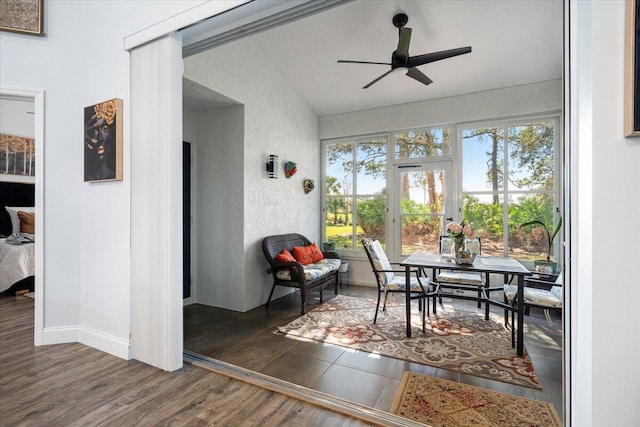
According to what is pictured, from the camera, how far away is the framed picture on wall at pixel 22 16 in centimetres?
256

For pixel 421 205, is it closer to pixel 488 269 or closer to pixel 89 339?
pixel 488 269

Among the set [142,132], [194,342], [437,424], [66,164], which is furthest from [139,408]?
[66,164]

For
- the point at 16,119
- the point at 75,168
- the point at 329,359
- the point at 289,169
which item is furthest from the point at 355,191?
the point at 16,119

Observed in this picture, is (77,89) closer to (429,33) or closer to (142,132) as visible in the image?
(142,132)

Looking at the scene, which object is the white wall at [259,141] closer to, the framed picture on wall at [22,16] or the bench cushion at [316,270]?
the bench cushion at [316,270]

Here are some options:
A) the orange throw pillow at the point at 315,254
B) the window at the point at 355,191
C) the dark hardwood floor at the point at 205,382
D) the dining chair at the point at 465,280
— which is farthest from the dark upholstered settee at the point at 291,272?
the dining chair at the point at 465,280

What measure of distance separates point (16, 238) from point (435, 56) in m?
5.92

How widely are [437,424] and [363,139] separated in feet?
14.7

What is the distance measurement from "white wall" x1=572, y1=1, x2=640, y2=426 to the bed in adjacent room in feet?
19.5

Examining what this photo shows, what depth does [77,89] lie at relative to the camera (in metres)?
2.72

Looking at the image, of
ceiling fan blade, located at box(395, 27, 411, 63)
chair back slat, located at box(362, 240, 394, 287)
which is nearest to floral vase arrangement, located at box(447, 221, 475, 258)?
chair back slat, located at box(362, 240, 394, 287)

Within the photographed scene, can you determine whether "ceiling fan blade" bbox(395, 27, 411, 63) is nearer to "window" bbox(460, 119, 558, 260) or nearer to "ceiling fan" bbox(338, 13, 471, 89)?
"ceiling fan" bbox(338, 13, 471, 89)

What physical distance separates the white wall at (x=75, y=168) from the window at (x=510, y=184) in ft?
14.7

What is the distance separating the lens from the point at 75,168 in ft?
9.04
